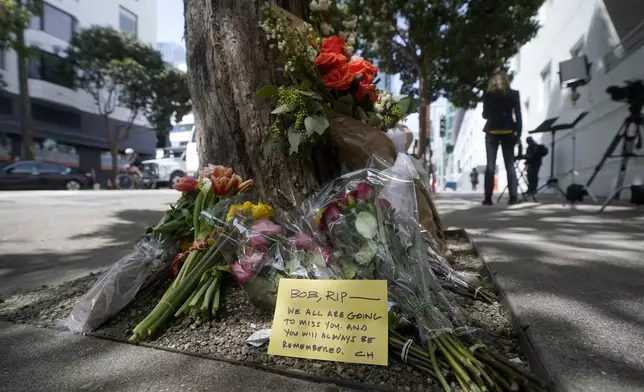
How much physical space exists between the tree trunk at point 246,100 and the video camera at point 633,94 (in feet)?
14.5

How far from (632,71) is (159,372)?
7729 mm

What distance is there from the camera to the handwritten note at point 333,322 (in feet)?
4.18

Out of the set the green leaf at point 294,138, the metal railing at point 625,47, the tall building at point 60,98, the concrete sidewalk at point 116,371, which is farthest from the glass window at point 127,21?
the concrete sidewalk at point 116,371

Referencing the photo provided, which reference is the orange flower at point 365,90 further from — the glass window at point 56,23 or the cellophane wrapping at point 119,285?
the glass window at point 56,23

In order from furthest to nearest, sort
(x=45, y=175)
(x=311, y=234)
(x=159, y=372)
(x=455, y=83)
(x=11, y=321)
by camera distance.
Result: 1. (x=45, y=175)
2. (x=455, y=83)
3. (x=11, y=321)
4. (x=311, y=234)
5. (x=159, y=372)

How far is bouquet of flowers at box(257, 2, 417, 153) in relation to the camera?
177 cm

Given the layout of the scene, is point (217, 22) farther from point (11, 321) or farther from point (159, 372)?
point (11, 321)

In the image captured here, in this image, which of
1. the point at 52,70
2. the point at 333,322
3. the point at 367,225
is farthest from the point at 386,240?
the point at 52,70

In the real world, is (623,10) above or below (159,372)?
above

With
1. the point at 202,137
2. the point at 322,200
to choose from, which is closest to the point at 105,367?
the point at 322,200

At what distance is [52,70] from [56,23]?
2.84 metres

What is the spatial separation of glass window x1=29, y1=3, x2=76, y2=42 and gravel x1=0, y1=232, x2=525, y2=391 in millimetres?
26130

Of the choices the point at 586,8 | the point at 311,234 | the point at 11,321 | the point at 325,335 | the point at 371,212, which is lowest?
the point at 11,321

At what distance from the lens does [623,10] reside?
595 cm
